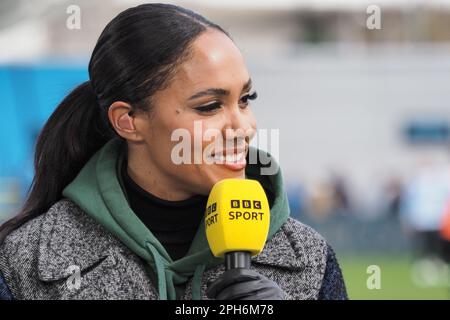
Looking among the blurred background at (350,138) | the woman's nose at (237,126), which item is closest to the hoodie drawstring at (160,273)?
the woman's nose at (237,126)

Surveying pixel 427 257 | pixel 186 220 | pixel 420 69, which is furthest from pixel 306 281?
pixel 420 69

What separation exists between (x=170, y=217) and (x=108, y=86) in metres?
0.36

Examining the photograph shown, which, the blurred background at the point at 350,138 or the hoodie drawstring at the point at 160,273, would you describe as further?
the blurred background at the point at 350,138

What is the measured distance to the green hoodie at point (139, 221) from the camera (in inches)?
101

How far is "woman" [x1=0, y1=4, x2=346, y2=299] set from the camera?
2.56m

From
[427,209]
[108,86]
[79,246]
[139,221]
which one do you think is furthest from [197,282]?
[427,209]

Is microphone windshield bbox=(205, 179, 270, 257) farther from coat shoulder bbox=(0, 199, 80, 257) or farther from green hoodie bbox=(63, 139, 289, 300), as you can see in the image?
coat shoulder bbox=(0, 199, 80, 257)

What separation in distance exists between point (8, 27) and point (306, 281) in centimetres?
1237

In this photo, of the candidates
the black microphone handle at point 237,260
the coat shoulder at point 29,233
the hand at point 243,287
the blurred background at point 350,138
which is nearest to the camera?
the hand at point 243,287

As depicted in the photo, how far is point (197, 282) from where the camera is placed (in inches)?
101

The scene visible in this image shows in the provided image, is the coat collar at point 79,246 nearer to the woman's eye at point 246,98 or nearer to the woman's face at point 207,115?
the woman's face at point 207,115

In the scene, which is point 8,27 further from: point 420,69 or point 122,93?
point 122,93

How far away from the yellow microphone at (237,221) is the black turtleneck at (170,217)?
307 millimetres

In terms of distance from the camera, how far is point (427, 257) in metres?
14.1
